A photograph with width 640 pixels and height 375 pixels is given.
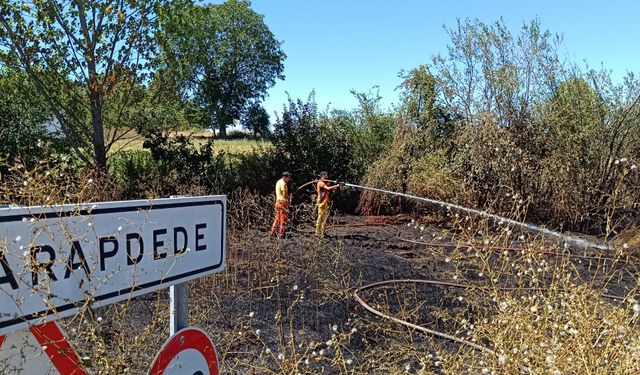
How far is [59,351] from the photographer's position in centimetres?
166

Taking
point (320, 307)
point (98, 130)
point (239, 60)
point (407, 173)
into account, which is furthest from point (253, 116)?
point (320, 307)

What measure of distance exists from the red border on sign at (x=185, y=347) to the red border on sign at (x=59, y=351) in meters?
0.22

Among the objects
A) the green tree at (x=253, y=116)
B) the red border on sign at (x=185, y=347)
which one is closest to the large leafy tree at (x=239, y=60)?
the green tree at (x=253, y=116)

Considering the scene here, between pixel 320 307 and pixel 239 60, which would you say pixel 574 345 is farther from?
pixel 239 60

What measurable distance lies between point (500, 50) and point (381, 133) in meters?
4.24

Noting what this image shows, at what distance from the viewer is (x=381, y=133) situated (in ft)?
53.7

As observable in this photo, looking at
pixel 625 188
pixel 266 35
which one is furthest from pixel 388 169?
pixel 266 35

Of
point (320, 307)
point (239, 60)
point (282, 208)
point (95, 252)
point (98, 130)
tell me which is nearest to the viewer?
point (95, 252)

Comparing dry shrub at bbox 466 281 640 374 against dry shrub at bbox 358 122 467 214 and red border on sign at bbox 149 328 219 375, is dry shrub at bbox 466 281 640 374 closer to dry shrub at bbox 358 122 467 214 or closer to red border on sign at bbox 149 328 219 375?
red border on sign at bbox 149 328 219 375

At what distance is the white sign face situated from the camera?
1392mm

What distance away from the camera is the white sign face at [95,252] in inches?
54.8

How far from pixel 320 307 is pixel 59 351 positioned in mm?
4336

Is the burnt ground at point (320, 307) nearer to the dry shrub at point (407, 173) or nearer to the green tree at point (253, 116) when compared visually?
the dry shrub at point (407, 173)

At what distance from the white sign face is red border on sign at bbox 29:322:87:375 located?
136 millimetres
